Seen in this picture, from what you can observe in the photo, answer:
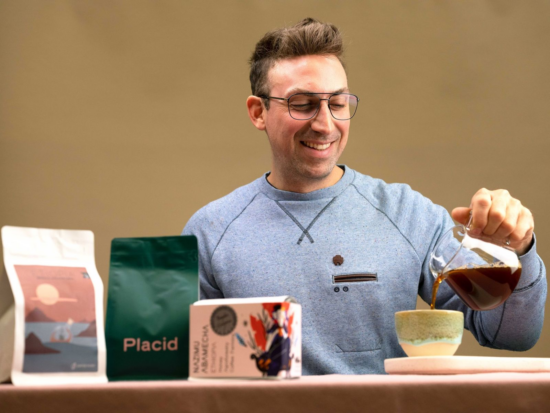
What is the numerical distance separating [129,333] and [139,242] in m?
0.12

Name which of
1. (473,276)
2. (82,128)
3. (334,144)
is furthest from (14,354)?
(82,128)

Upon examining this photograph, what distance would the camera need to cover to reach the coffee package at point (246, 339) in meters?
0.74

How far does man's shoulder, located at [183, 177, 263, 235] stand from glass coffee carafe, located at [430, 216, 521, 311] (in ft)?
2.63

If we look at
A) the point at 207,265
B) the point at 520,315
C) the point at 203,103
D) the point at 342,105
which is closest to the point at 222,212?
the point at 207,265

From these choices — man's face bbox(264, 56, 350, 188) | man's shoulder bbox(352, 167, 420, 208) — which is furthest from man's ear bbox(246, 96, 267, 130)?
man's shoulder bbox(352, 167, 420, 208)

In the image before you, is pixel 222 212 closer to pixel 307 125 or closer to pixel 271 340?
pixel 307 125

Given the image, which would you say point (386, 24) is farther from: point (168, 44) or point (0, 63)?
point (0, 63)

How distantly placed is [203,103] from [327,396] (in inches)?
106

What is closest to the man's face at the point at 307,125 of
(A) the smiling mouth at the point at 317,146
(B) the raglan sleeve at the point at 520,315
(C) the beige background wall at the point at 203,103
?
(A) the smiling mouth at the point at 317,146

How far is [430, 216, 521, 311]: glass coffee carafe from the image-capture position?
97cm

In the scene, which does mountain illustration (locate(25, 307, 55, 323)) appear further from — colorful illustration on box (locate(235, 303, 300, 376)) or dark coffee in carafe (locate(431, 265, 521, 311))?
dark coffee in carafe (locate(431, 265, 521, 311))

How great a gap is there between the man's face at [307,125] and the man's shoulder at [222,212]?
0.13 metres

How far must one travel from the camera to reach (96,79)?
125 inches

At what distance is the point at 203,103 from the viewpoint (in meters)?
3.24
